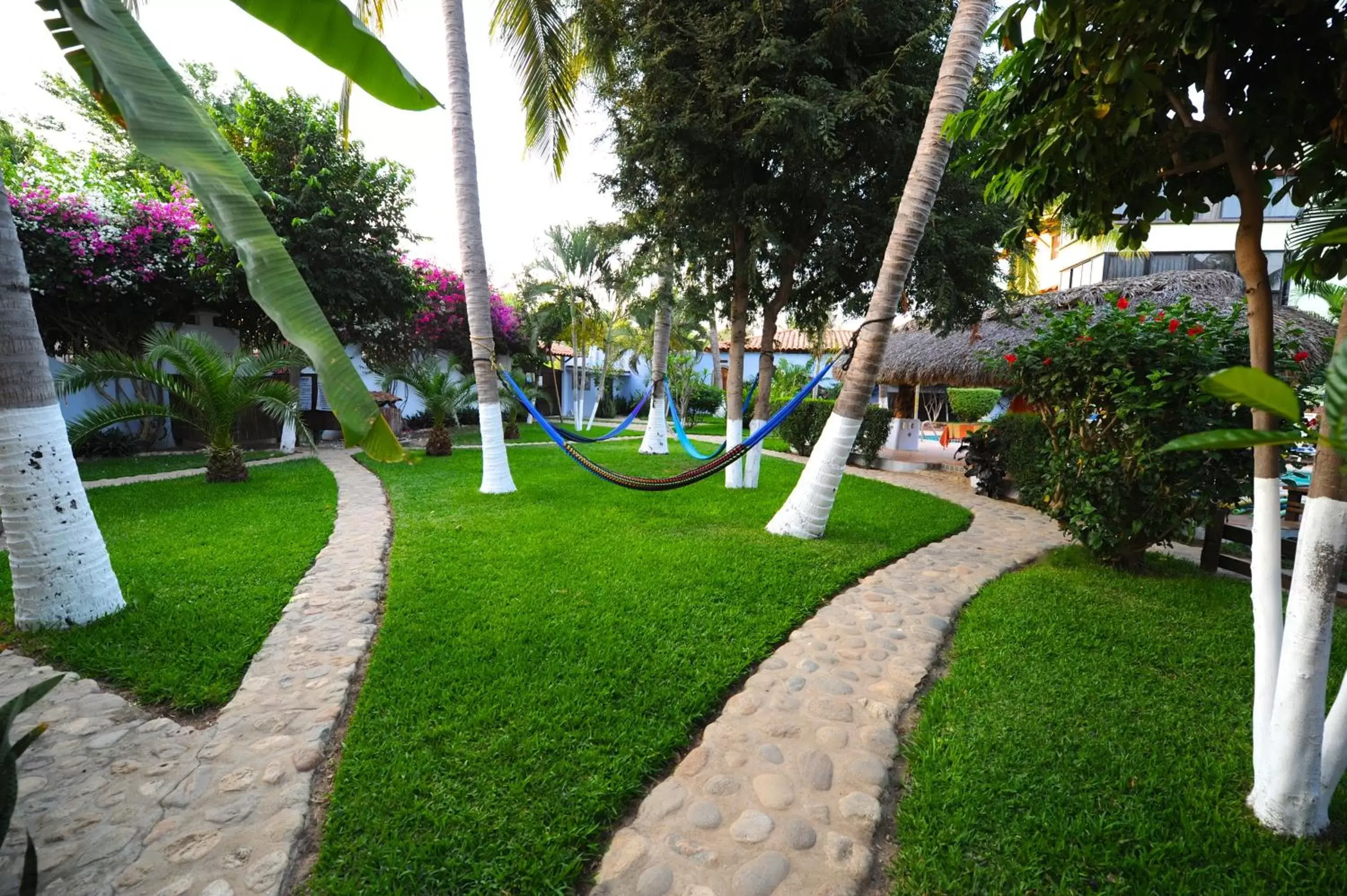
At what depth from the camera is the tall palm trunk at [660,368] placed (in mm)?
6469

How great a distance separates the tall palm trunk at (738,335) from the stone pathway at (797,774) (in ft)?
9.67

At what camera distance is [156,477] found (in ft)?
22.2

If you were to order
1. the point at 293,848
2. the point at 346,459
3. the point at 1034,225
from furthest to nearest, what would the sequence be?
the point at 346,459
the point at 1034,225
the point at 293,848

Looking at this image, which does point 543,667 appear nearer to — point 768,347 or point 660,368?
point 768,347

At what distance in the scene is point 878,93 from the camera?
4.66 m

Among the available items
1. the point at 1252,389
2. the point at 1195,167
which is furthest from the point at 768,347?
the point at 1252,389

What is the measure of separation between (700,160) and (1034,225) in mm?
3471

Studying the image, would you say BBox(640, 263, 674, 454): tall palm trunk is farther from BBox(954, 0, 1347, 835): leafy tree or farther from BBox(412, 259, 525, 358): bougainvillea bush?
BBox(412, 259, 525, 358): bougainvillea bush

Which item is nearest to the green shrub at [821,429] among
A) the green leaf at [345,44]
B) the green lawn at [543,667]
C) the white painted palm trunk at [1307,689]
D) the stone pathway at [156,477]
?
the green lawn at [543,667]

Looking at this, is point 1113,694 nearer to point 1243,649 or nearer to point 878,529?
point 1243,649

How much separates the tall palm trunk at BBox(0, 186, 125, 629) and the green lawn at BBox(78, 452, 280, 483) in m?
5.00

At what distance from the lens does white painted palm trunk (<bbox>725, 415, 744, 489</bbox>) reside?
5.91 m

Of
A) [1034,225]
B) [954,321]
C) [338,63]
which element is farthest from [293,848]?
[954,321]

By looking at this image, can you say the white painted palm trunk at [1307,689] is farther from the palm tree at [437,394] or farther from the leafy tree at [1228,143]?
the palm tree at [437,394]
